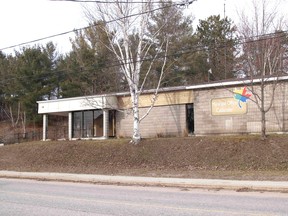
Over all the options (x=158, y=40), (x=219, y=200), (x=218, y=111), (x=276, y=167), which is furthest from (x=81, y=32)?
(x=219, y=200)

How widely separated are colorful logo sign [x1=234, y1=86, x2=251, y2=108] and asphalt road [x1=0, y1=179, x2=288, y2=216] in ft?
48.4

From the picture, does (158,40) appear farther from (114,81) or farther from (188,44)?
(114,81)

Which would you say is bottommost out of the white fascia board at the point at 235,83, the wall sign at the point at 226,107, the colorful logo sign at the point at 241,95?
the wall sign at the point at 226,107

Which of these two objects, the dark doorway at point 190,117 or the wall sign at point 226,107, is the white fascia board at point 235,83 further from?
the dark doorway at point 190,117

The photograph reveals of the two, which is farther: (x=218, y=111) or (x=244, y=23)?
(x=218, y=111)

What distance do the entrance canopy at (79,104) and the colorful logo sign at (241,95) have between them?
1079cm

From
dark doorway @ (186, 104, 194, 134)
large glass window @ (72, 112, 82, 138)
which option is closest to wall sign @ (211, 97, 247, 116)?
dark doorway @ (186, 104, 194, 134)

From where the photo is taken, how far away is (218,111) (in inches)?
1122

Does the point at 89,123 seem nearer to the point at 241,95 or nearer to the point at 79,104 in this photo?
the point at 79,104

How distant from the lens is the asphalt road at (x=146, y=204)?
9.44 m

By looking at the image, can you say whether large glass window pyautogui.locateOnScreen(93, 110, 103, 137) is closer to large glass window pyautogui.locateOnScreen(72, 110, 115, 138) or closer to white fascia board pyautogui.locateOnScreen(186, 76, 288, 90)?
large glass window pyautogui.locateOnScreen(72, 110, 115, 138)

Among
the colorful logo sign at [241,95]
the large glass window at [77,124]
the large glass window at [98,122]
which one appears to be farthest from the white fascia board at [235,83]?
the large glass window at [77,124]

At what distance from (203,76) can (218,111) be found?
17.8 metres

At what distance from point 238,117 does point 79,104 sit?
613 inches
